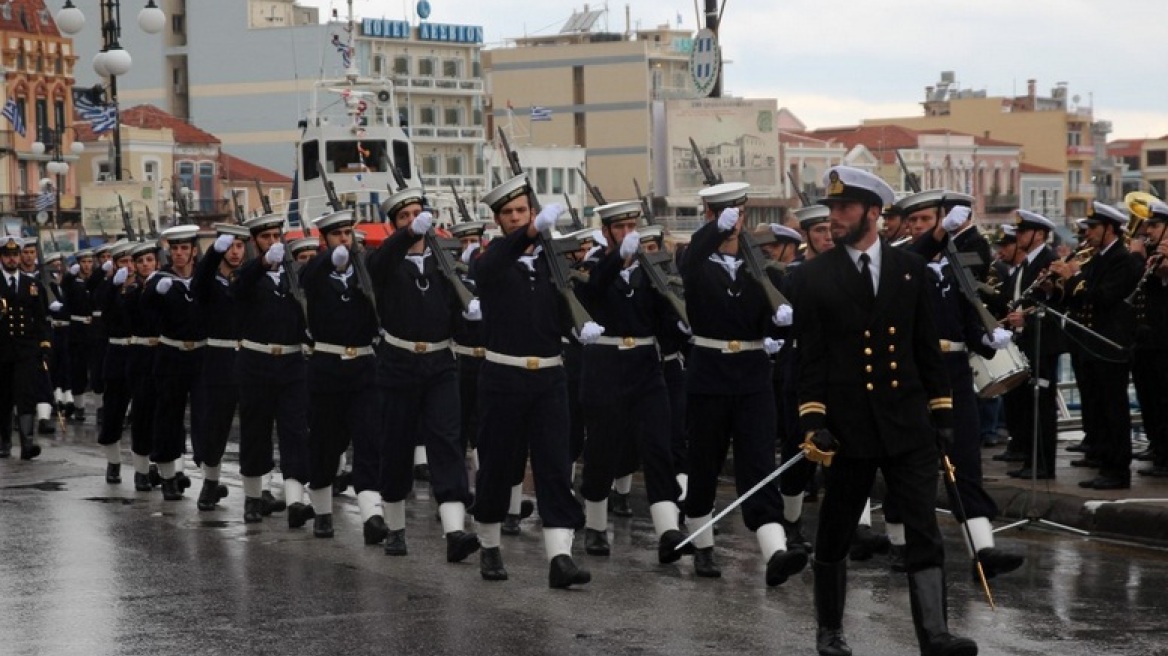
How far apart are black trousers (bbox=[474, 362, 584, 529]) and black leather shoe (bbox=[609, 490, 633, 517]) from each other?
3.01 metres

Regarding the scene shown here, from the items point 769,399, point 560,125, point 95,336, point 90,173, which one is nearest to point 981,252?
point 769,399

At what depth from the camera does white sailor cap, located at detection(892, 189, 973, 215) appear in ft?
38.1

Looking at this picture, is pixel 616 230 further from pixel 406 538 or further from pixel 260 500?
pixel 260 500

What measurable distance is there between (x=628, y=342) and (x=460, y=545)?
63.8 inches

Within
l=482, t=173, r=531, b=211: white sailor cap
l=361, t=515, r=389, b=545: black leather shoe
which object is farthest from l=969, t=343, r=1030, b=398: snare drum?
l=361, t=515, r=389, b=545: black leather shoe

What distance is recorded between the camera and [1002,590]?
426 inches

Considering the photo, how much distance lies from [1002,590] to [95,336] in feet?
51.1

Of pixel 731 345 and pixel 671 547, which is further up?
pixel 731 345

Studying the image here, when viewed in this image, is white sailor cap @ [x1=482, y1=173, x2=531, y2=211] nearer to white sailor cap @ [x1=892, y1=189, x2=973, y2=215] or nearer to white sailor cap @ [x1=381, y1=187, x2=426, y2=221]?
white sailor cap @ [x1=381, y1=187, x2=426, y2=221]

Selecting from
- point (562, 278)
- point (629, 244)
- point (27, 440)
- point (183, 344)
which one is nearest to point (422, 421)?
point (562, 278)

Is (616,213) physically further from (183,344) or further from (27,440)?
(27,440)

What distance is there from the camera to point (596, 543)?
41.1ft

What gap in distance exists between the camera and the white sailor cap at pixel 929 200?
11.6 meters

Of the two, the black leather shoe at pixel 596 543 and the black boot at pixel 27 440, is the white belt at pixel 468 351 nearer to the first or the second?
the black leather shoe at pixel 596 543
